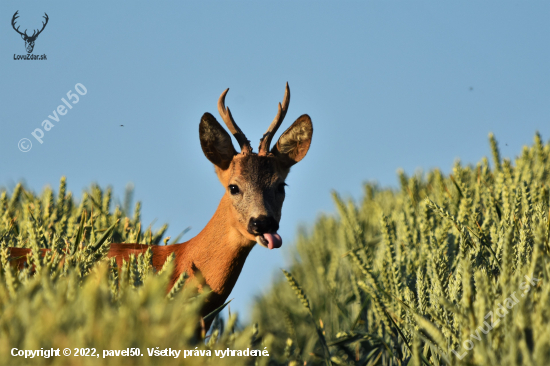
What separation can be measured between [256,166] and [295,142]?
740 millimetres

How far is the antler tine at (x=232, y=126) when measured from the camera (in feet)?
17.7

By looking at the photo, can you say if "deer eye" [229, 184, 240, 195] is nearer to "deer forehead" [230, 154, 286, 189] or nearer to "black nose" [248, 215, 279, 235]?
"deer forehead" [230, 154, 286, 189]

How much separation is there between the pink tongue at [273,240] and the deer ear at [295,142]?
1167mm

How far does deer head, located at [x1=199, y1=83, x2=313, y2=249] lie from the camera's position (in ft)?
15.3

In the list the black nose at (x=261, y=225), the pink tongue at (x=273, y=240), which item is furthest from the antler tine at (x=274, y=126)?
the pink tongue at (x=273, y=240)

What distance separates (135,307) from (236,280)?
2.99 metres

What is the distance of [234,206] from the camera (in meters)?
4.84

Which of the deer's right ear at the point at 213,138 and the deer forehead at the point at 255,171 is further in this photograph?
the deer's right ear at the point at 213,138
